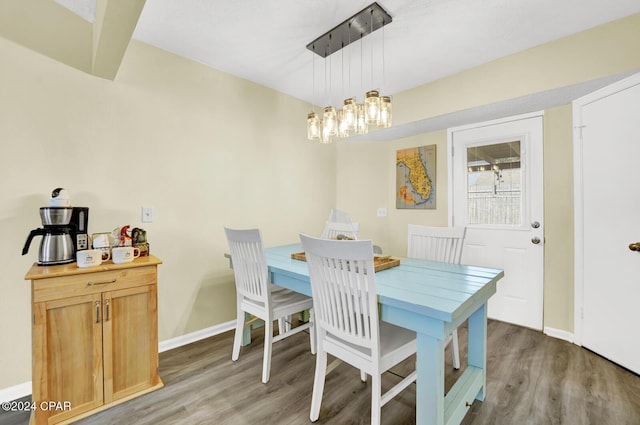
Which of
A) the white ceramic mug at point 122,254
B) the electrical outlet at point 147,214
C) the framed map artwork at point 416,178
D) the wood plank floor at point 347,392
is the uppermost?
the framed map artwork at point 416,178

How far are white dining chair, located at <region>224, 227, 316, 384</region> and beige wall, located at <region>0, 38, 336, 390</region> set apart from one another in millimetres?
624

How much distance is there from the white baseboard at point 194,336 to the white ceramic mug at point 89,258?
1.00m

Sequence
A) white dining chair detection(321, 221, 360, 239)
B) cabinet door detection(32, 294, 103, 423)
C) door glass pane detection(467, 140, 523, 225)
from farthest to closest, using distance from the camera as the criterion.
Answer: door glass pane detection(467, 140, 523, 225) → white dining chair detection(321, 221, 360, 239) → cabinet door detection(32, 294, 103, 423)

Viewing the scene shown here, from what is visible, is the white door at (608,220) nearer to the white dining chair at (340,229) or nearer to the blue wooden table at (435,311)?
the blue wooden table at (435,311)

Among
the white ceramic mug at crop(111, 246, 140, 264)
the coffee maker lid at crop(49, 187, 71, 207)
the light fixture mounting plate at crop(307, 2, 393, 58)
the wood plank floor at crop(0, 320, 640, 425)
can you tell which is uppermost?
the light fixture mounting plate at crop(307, 2, 393, 58)

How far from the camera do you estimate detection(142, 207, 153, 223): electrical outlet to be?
2.18 m

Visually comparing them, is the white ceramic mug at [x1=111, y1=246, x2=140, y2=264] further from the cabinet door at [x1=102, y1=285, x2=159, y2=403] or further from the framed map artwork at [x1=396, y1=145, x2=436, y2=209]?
the framed map artwork at [x1=396, y1=145, x2=436, y2=209]

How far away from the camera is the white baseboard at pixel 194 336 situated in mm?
2275

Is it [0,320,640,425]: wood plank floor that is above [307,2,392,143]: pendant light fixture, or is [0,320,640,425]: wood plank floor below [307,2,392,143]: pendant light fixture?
below

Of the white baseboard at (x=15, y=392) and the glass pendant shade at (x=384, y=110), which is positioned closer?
the white baseboard at (x=15, y=392)

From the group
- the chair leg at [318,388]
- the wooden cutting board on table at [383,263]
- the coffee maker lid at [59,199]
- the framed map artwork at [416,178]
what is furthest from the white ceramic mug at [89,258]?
the framed map artwork at [416,178]

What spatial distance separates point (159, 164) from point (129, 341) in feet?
4.29

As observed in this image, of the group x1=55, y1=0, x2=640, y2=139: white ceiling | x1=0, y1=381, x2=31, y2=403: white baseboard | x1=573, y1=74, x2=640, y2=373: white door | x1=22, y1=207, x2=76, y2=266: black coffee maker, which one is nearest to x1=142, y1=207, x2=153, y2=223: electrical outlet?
x1=22, y1=207, x2=76, y2=266: black coffee maker

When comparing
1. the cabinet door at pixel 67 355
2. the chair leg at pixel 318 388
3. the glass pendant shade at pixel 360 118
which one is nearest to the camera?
the cabinet door at pixel 67 355
